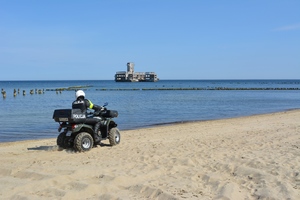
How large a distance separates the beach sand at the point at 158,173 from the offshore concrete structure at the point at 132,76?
14678 centimetres

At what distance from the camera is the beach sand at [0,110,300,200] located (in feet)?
17.9

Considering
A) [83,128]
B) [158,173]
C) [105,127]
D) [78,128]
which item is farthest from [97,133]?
[158,173]

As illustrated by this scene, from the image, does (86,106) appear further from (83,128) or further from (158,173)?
(158,173)

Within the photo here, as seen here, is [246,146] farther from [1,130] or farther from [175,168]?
[1,130]

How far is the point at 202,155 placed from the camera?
8.31m

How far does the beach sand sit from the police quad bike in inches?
13.1

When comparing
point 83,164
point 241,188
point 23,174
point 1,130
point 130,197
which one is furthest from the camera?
point 1,130

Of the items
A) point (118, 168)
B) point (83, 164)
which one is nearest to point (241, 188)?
point (118, 168)

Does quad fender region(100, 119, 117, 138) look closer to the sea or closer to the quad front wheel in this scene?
the quad front wheel

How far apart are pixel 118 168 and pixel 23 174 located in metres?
1.86

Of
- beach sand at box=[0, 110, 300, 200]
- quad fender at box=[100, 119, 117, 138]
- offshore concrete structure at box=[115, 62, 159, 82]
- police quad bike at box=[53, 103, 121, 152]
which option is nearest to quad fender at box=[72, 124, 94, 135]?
police quad bike at box=[53, 103, 121, 152]

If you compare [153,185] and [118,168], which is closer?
[153,185]

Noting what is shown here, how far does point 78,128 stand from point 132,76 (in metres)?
148

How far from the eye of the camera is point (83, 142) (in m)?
9.24
